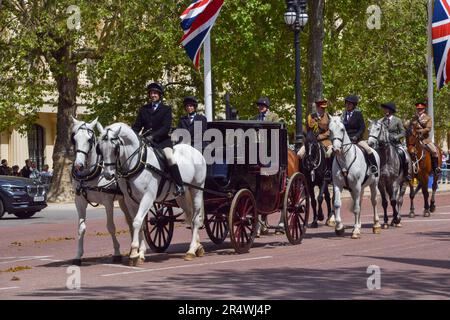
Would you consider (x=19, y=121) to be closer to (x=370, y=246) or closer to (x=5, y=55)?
(x=5, y=55)

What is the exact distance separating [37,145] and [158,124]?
42818 millimetres

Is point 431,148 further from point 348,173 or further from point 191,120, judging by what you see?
point 191,120

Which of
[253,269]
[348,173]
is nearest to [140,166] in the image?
[253,269]

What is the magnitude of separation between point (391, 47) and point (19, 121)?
20.1 m

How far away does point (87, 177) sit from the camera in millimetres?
15211

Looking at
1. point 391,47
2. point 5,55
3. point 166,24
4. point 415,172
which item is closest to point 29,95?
point 5,55

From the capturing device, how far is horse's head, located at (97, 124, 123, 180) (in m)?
14.9

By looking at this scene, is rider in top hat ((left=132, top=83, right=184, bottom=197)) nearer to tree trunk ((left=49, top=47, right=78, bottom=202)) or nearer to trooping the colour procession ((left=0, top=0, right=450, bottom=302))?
trooping the colour procession ((left=0, top=0, right=450, bottom=302))

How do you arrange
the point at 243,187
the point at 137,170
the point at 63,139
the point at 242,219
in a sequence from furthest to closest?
1. the point at 63,139
2. the point at 243,187
3. the point at 242,219
4. the point at 137,170

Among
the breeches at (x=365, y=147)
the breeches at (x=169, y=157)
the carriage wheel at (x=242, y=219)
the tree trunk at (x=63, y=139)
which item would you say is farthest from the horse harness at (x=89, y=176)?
the tree trunk at (x=63, y=139)

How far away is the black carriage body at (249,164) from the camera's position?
1683cm

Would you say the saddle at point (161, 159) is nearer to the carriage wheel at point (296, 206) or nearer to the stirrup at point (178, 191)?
the stirrup at point (178, 191)

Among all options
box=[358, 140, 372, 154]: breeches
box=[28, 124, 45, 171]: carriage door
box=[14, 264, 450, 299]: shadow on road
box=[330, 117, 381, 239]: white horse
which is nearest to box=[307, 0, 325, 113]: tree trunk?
box=[358, 140, 372, 154]: breeches

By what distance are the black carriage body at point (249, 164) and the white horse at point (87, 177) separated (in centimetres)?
183
